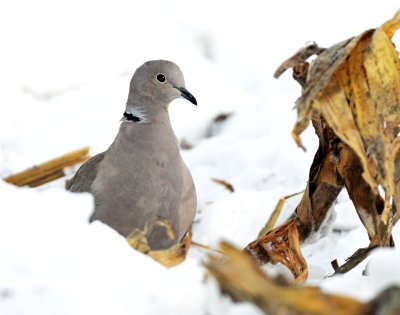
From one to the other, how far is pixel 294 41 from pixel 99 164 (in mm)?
2692

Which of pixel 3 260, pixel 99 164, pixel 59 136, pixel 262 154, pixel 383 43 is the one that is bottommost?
pixel 59 136

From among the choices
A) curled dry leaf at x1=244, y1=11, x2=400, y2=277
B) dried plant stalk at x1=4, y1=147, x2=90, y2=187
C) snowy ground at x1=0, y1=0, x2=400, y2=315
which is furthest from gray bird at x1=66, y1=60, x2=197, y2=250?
dried plant stalk at x1=4, y1=147, x2=90, y2=187

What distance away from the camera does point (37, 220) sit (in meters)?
1.83

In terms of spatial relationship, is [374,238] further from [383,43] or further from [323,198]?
[383,43]

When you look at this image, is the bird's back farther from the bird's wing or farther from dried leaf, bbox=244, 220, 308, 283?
dried leaf, bbox=244, 220, 308, 283

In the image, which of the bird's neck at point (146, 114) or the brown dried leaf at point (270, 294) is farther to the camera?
the bird's neck at point (146, 114)

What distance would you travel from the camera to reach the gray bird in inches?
117

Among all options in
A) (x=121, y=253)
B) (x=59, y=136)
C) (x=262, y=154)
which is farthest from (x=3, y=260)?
(x=59, y=136)

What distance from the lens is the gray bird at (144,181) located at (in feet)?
9.77

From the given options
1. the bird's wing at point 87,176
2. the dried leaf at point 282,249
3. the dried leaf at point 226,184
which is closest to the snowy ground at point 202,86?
the dried leaf at point 226,184

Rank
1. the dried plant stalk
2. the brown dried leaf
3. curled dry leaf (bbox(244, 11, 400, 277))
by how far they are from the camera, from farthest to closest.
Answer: the dried plant stalk, curled dry leaf (bbox(244, 11, 400, 277)), the brown dried leaf

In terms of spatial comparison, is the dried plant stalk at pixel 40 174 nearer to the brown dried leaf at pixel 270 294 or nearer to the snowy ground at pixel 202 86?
the snowy ground at pixel 202 86

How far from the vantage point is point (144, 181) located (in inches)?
118

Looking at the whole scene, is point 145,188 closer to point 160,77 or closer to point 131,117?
point 131,117
